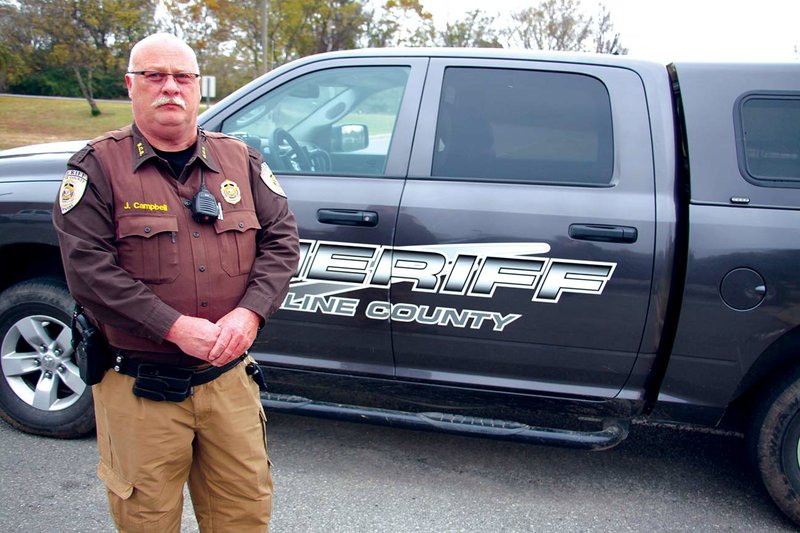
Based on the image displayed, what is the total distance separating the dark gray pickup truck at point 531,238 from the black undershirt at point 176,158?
105 cm

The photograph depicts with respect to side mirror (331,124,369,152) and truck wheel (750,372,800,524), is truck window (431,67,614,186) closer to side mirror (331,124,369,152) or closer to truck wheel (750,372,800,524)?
side mirror (331,124,369,152)

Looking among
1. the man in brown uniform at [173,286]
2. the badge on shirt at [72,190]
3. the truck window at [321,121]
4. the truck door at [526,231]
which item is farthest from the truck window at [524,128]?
the badge on shirt at [72,190]

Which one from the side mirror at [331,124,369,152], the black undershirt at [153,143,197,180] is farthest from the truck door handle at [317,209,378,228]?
the black undershirt at [153,143,197,180]

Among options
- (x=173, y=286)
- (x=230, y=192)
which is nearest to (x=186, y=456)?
(x=173, y=286)

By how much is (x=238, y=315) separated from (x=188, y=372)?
0.22 meters

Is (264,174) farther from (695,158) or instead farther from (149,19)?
(149,19)

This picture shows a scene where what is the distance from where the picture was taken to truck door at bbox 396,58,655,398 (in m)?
2.88

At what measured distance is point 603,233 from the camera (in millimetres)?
2877

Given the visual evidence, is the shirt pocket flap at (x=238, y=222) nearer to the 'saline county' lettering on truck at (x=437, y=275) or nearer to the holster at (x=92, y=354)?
the holster at (x=92, y=354)

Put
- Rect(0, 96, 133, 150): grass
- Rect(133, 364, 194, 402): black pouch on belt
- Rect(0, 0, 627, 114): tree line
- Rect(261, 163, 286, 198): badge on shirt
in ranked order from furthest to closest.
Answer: Rect(0, 0, 627, 114): tree line < Rect(0, 96, 133, 150): grass < Rect(261, 163, 286, 198): badge on shirt < Rect(133, 364, 194, 402): black pouch on belt

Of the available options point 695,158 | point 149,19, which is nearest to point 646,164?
point 695,158

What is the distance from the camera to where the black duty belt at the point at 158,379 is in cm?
197

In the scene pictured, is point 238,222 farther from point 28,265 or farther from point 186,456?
Answer: point 28,265

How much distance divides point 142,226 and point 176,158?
25 centimetres
